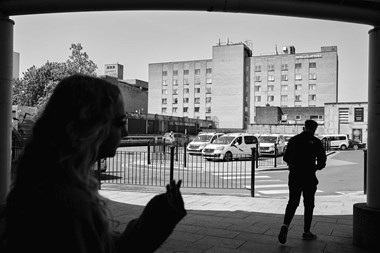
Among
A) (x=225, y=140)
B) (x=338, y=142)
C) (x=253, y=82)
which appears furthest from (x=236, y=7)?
(x=253, y=82)

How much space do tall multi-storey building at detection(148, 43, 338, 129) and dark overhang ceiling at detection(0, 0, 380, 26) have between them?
273 ft

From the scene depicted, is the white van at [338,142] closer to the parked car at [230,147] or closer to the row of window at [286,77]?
the parked car at [230,147]

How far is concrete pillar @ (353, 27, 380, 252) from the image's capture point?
505 cm

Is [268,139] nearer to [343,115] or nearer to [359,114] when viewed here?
[359,114]

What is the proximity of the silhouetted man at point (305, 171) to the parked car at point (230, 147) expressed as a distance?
16.0 m

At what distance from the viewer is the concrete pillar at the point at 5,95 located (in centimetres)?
466

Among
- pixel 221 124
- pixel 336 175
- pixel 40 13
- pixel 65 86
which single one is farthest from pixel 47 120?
pixel 221 124

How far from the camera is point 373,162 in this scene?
5129 mm

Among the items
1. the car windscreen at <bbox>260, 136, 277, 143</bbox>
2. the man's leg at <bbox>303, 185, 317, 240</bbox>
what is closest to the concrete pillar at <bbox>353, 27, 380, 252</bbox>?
the man's leg at <bbox>303, 185, 317, 240</bbox>

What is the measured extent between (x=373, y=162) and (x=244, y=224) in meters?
2.63

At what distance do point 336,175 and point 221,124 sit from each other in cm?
7254

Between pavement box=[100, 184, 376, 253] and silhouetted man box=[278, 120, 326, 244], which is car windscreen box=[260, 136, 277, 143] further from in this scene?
silhouetted man box=[278, 120, 326, 244]

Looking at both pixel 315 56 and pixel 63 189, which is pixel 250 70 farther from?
pixel 63 189

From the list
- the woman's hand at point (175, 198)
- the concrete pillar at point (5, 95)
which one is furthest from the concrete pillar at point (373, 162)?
the concrete pillar at point (5, 95)
